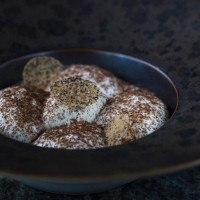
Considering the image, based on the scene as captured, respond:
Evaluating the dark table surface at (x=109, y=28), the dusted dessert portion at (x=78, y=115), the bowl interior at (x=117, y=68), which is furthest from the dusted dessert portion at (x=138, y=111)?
the dark table surface at (x=109, y=28)

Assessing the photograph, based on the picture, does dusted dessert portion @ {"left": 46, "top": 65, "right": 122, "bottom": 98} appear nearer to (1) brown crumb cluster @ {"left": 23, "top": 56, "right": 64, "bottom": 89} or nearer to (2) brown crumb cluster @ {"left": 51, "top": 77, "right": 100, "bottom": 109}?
(1) brown crumb cluster @ {"left": 23, "top": 56, "right": 64, "bottom": 89}

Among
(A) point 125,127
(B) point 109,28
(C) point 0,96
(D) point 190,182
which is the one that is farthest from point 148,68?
(C) point 0,96

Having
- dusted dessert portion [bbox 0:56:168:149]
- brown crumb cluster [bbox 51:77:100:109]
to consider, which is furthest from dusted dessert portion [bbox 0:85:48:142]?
brown crumb cluster [bbox 51:77:100:109]

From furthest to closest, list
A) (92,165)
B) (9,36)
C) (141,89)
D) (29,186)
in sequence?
(9,36) < (141,89) < (29,186) < (92,165)

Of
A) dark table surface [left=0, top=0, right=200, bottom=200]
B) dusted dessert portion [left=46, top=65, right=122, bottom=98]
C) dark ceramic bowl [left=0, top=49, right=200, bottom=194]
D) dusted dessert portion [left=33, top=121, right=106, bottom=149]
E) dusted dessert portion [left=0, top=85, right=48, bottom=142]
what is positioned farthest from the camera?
dark table surface [left=0, top=0, right=200, bottom=200]

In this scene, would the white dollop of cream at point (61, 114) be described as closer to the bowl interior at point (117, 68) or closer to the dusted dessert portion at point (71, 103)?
the dusted dessert portion at point (71, 103)

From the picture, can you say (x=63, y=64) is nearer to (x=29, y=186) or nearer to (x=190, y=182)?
(x=29, y=186)
